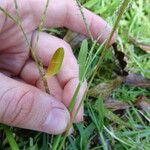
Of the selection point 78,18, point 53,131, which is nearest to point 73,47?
point 78,18

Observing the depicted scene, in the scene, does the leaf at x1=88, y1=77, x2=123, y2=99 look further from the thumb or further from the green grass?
the thumb

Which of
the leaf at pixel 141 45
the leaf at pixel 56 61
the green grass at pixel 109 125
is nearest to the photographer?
the leaf at pixel 56 61

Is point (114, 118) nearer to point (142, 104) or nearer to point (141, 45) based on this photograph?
point (142, 104)

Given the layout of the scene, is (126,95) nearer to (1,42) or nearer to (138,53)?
(138,53)

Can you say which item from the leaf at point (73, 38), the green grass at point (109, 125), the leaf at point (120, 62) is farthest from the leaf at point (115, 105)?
the leaf at point (73, 38)

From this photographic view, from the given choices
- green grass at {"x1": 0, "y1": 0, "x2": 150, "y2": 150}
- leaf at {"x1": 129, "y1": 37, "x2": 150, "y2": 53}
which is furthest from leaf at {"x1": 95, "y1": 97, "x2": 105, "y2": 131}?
leaf at {"x1": 129, "y1": 37, "x2": 150, "y2": 53}

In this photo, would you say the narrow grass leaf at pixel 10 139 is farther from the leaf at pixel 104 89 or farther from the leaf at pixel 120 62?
the leaf at pixel 120 62
